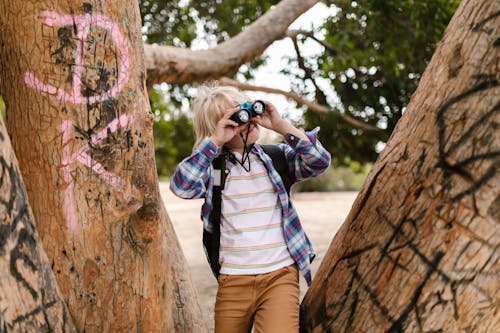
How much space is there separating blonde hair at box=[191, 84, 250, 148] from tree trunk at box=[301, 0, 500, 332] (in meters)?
0.87

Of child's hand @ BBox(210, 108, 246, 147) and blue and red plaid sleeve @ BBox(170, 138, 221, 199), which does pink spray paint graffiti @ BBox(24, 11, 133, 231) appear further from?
child's hand @ BBox(210, 108, 246, 147)

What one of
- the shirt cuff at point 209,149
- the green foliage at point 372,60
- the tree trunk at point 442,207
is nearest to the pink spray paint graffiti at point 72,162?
the shirt cuff at point 209,149

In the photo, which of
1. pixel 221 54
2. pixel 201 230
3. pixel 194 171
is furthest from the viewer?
pixel 201 230

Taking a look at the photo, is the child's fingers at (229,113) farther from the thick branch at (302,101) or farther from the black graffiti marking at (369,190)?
the thick branch at (302,101)

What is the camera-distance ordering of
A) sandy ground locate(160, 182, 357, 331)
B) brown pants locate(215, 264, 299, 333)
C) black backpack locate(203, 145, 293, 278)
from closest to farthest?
brown pants locate(215, 264, 299, 333), black backpack locate(203, 145, 293, 278), sandy ground locate(160, 182, 357, 331)

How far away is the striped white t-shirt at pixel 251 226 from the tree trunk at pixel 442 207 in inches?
20.2

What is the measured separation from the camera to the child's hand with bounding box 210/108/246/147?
2.55 m

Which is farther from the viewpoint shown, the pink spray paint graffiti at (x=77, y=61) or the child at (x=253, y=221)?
the child at (x=253, y=221)

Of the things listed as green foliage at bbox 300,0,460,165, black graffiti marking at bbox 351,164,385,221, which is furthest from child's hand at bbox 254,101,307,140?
green foliage at bbox 300,0,460,165

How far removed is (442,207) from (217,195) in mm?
1053

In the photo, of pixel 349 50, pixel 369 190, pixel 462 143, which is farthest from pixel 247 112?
pixel 349 50

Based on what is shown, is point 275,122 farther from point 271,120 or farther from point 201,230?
point 201,230

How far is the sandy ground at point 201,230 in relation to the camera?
670cm

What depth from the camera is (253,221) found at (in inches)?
101
